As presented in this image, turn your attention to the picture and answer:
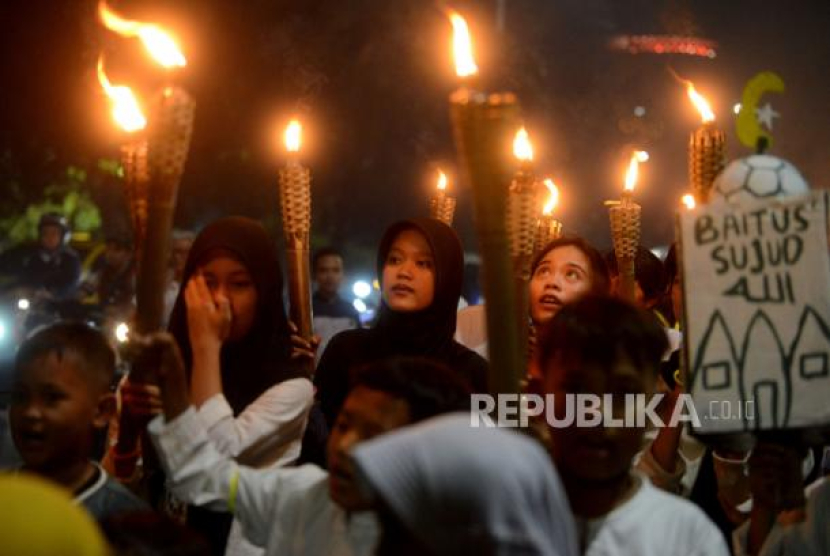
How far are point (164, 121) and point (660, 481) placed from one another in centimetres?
233

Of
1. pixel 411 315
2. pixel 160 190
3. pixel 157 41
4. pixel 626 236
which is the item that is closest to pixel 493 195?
pixel 160 190

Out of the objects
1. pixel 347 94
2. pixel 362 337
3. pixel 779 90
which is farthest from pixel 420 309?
pixel 347 94

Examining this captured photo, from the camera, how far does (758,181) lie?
9.98ft

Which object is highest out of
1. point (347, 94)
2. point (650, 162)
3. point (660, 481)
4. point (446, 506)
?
point (347, 94)

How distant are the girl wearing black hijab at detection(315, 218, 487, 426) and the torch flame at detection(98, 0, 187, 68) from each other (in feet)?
5.57

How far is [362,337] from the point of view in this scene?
14.9ft

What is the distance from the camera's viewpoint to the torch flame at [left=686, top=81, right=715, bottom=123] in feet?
12.1

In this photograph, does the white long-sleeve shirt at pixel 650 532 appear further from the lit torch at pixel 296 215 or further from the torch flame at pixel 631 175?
the torch flame at pixel 631 175

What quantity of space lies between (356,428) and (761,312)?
1.23 m

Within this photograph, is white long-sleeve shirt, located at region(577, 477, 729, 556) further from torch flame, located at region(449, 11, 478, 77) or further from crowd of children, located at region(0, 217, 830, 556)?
torch flame, located at region(449, 11, 478, 77)

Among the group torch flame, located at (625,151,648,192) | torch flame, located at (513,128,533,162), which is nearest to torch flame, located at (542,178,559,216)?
torch flame, located at (625,151,648,192)

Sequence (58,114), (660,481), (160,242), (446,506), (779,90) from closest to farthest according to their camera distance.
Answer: (446,506) → (160,242) → (779,90) → (660,481) → (58,114)

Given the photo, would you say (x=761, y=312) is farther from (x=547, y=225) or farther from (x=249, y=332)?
(x=547, y=225)

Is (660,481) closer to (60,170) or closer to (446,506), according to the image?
(446,506)
